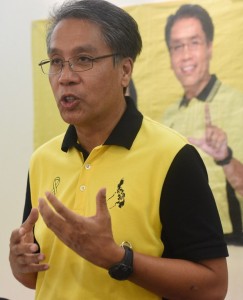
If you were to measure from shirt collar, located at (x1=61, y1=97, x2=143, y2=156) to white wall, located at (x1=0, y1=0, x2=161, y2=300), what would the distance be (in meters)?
1.19

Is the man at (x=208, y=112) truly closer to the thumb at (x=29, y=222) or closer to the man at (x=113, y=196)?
the man at (x=113, y=196)

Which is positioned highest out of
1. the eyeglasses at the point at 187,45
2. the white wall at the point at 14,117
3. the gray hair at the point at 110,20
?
the gray hair at the point at 110,20

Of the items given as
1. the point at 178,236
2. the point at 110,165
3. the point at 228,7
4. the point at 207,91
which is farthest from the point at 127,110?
the point at 228,7

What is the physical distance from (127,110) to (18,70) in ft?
4.37

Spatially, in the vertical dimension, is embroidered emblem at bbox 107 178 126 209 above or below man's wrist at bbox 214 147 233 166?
above

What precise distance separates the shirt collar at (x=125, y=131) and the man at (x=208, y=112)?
0.78 m

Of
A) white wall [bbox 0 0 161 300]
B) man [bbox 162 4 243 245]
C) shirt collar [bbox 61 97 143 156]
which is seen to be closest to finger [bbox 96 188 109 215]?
shirt collar [bbox 61 97 143 156]

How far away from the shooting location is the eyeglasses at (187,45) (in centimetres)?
187

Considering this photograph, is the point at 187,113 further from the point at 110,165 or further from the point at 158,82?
the point at 110,165

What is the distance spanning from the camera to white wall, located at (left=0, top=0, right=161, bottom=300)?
7.54 ft

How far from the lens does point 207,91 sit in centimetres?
186

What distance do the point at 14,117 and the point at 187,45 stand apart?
3.02ft

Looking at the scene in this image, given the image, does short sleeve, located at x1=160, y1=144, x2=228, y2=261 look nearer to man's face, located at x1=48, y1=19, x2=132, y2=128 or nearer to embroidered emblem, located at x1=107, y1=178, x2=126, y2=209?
embroidered emblem, located at x1=107, y1=178, x2=126, y2=209

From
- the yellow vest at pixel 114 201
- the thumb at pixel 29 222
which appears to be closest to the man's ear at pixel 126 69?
the yellow vest at pixel 114 201
